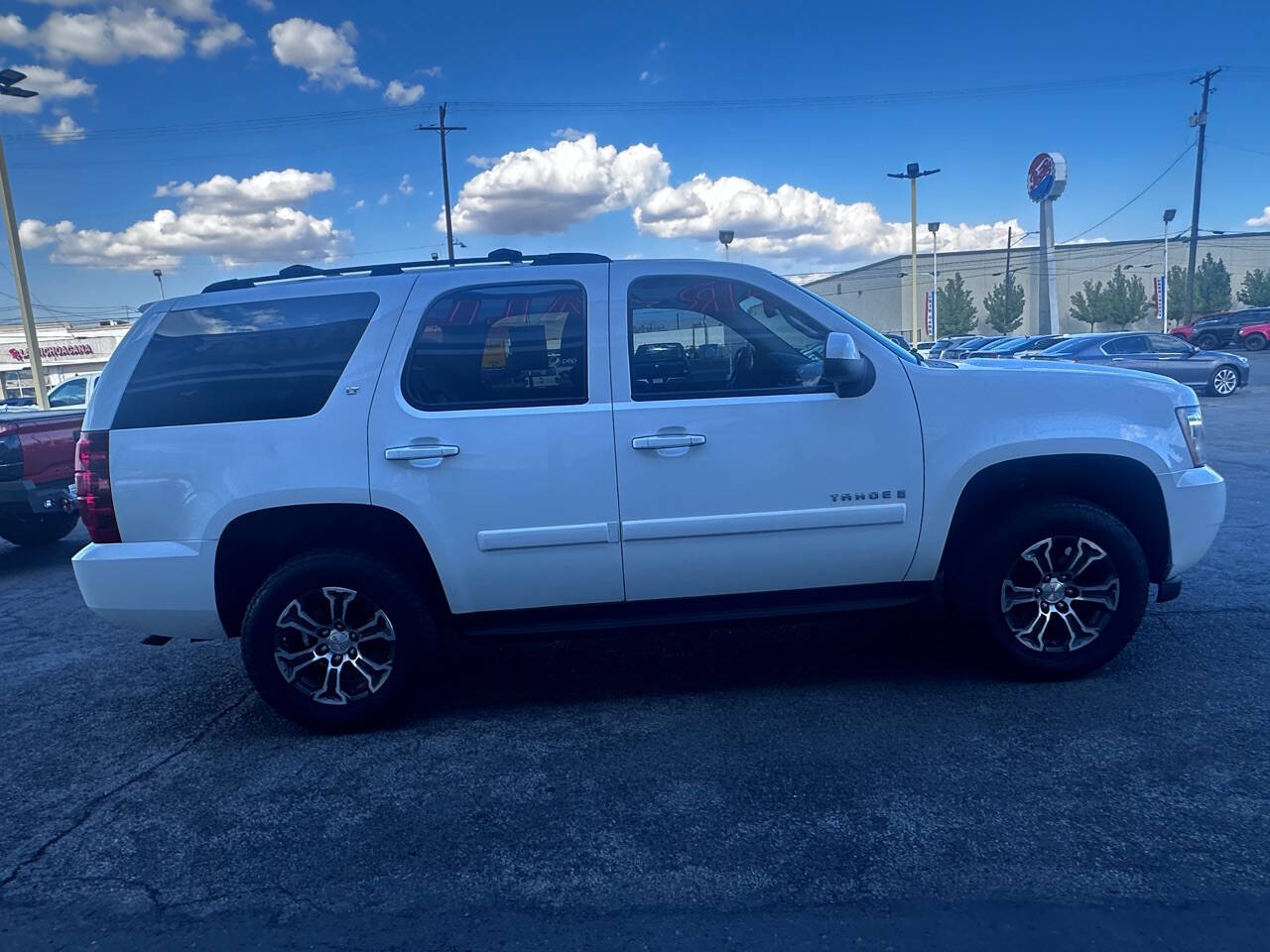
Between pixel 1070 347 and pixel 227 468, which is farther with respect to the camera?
pixel 1070 347

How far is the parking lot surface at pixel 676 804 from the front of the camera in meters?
2.60

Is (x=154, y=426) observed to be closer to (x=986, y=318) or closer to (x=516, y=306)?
(x=516, y=306)

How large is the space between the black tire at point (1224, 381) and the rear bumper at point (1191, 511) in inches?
724

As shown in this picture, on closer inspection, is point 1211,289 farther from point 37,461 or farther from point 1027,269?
point 37,461

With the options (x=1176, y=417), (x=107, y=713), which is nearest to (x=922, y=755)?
(x=1176, y=417)

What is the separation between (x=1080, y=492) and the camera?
13.6ft

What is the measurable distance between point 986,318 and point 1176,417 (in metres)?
82.4

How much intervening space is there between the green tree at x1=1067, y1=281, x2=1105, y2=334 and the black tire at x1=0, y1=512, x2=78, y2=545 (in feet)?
246

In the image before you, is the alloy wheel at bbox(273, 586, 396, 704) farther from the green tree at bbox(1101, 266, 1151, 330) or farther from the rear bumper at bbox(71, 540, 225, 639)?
the green tree at bbox(1101, 266, 1151, 330)

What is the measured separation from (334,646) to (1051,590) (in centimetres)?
327

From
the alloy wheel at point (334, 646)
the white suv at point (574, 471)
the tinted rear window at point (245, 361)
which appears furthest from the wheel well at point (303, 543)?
the tinted rear window at point (245, 361)

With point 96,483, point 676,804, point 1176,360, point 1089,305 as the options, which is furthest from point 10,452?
point 1089,305

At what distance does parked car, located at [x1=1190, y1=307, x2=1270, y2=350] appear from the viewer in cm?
3956

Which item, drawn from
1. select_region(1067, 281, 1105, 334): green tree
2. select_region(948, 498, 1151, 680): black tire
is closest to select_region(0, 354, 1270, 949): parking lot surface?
select_region(948, 498, 1151, 680): black tire
